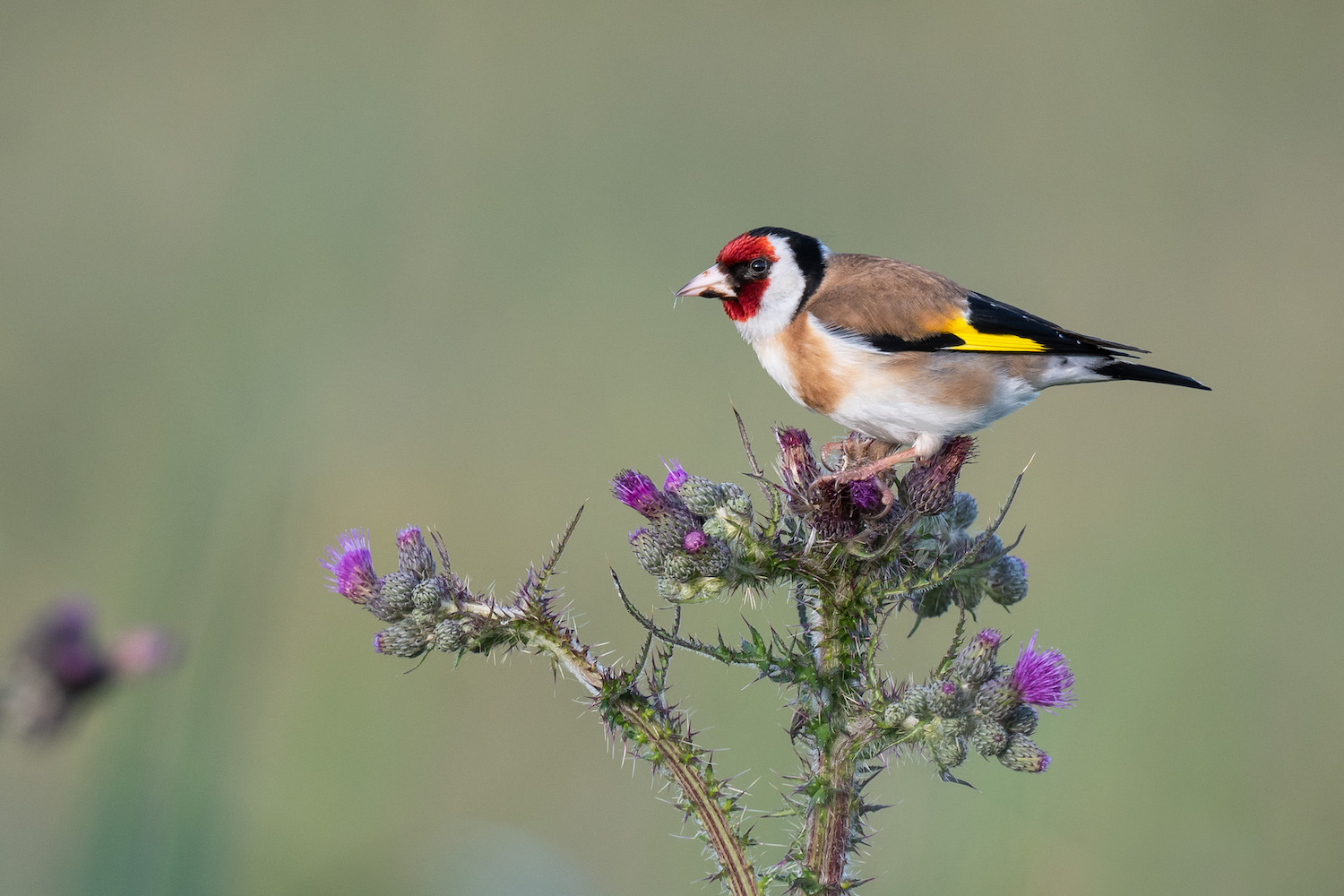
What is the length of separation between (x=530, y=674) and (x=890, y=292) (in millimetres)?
3436

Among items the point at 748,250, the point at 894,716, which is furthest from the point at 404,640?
the point at 748,250

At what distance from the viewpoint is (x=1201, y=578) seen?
5.98 meters

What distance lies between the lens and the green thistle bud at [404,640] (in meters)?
2.68

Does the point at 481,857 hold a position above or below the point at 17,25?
below

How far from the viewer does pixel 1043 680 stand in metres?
2.74

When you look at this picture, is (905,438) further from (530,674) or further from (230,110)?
(230,110)

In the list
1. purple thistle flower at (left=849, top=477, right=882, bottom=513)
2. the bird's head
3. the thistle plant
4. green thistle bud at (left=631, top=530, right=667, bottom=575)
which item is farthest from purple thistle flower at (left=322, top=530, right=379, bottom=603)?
the bird's head

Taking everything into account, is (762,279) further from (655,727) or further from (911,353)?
(655,727)

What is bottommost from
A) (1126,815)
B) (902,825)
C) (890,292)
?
(902,825)

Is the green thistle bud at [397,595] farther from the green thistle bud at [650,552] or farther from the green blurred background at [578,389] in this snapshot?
the green thistle bud at [650,552]

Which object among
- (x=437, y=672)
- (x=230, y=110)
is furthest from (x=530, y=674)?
(x=230, y=110)

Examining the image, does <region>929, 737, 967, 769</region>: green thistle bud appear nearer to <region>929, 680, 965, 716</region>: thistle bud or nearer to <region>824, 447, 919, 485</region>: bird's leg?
<region>929, 680, 965, 716</region>: thistle bud

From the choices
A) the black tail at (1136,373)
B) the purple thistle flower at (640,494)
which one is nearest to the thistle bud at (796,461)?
the purple thistle flower at (640,494)

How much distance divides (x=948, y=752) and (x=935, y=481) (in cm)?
77
